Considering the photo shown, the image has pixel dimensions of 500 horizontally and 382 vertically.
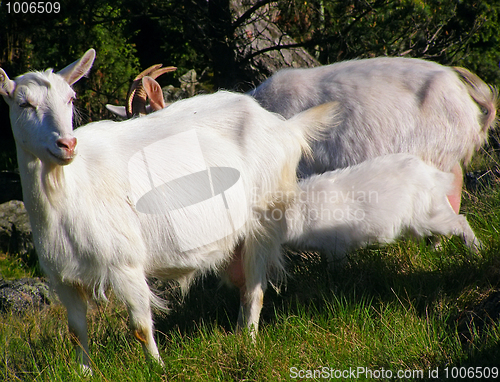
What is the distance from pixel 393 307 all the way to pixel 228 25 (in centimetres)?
368

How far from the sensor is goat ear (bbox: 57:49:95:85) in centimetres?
282

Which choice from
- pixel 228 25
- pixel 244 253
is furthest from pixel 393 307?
pixel 228 25

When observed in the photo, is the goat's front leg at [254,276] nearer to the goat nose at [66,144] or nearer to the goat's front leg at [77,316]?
the goat's front leg at [77,316]

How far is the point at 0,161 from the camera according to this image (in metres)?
8.98

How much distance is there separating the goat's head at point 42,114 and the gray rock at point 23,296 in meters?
2.62

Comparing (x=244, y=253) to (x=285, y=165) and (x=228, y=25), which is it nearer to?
(x=285, y=165)

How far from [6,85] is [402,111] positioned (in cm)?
307

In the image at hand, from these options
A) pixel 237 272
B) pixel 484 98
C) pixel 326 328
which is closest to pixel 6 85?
pixel 237 272

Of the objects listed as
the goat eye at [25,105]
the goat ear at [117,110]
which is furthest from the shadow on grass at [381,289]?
the goat ear at [117,110]

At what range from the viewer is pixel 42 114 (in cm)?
259

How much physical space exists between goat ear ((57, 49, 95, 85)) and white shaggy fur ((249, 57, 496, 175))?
2.17 meters

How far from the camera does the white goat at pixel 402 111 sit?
14.4 ft

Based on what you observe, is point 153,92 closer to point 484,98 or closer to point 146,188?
point 146,188

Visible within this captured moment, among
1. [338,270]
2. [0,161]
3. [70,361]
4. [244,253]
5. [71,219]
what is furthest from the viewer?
[0,161]
